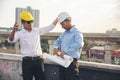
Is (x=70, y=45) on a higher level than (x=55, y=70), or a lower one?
higher

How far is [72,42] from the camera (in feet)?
12.1

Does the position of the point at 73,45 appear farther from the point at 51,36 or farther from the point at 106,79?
the point at 51,36

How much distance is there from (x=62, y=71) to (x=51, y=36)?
31350mm

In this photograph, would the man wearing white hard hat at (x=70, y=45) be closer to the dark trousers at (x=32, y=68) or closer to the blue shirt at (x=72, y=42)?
the blue shirt at (x=72, y=42)

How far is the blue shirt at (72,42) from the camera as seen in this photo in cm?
357

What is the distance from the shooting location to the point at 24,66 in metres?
4.15

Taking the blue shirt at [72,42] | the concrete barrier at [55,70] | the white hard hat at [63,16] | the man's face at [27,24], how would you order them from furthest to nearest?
the concrete barrier at [55,70]
the man's face at [27,24]
the white hard hat at [63,16]
the blue shirt at [72,42]

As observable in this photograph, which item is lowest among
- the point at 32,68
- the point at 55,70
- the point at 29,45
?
the point at 55,70

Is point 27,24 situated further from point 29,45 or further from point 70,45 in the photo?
point 70,45

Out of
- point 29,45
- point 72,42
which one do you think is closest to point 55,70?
point 29,45

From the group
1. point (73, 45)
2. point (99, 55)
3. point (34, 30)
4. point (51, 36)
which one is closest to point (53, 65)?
point (34, 30)

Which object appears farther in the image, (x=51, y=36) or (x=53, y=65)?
(x=51, y=36)

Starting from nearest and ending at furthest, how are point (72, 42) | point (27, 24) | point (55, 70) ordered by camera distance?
point (72, 42) → point (27, 24) → point (55, 70)

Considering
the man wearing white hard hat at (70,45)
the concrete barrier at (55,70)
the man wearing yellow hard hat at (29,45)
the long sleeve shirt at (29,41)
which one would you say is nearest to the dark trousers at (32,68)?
the man wearing yellow hard hat at (29,45)
